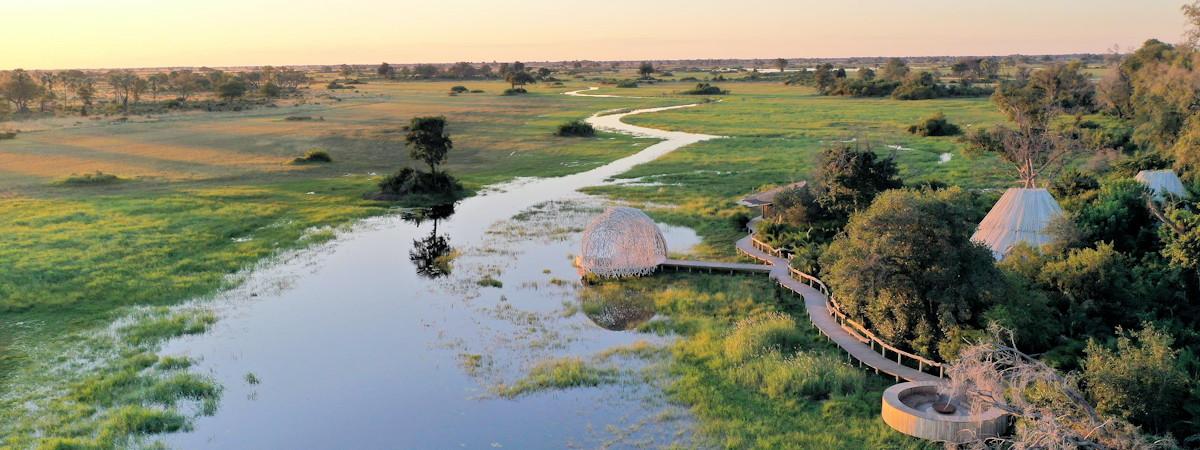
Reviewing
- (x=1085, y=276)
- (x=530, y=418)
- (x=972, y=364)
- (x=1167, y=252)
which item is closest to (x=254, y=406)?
(x=530, y=418)

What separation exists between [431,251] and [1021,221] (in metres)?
26.4

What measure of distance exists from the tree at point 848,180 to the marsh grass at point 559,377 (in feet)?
65.6

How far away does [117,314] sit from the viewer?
3014 centimetres

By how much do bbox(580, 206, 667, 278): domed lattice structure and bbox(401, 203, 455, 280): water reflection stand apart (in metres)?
6.75

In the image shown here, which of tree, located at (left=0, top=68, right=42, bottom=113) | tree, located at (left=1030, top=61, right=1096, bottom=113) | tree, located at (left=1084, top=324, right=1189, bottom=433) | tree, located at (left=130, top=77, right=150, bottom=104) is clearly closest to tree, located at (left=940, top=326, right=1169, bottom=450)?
tree, located at (left=1084, top=324, right=1189, bottom=433)

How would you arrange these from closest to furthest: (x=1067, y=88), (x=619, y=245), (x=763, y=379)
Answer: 1. (x=763, y=379)
2. (x=619, y=245)
3. (x=1067, y=88)

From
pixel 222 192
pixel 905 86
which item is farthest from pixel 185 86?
pixel 905 86

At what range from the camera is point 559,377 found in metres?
24.1

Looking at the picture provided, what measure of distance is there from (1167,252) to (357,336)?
2736 cm

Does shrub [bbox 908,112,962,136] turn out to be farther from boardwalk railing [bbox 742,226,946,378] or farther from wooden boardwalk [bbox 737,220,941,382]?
boardwalk railing [bbox 742,226,946,378]

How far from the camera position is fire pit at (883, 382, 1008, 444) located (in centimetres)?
1909

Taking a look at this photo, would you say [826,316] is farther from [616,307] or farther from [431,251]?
[431,251]

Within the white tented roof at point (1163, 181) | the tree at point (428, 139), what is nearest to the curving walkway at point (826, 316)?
the white tented roof at point (1163, 181)

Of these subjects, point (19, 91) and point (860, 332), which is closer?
point (860, 332)
